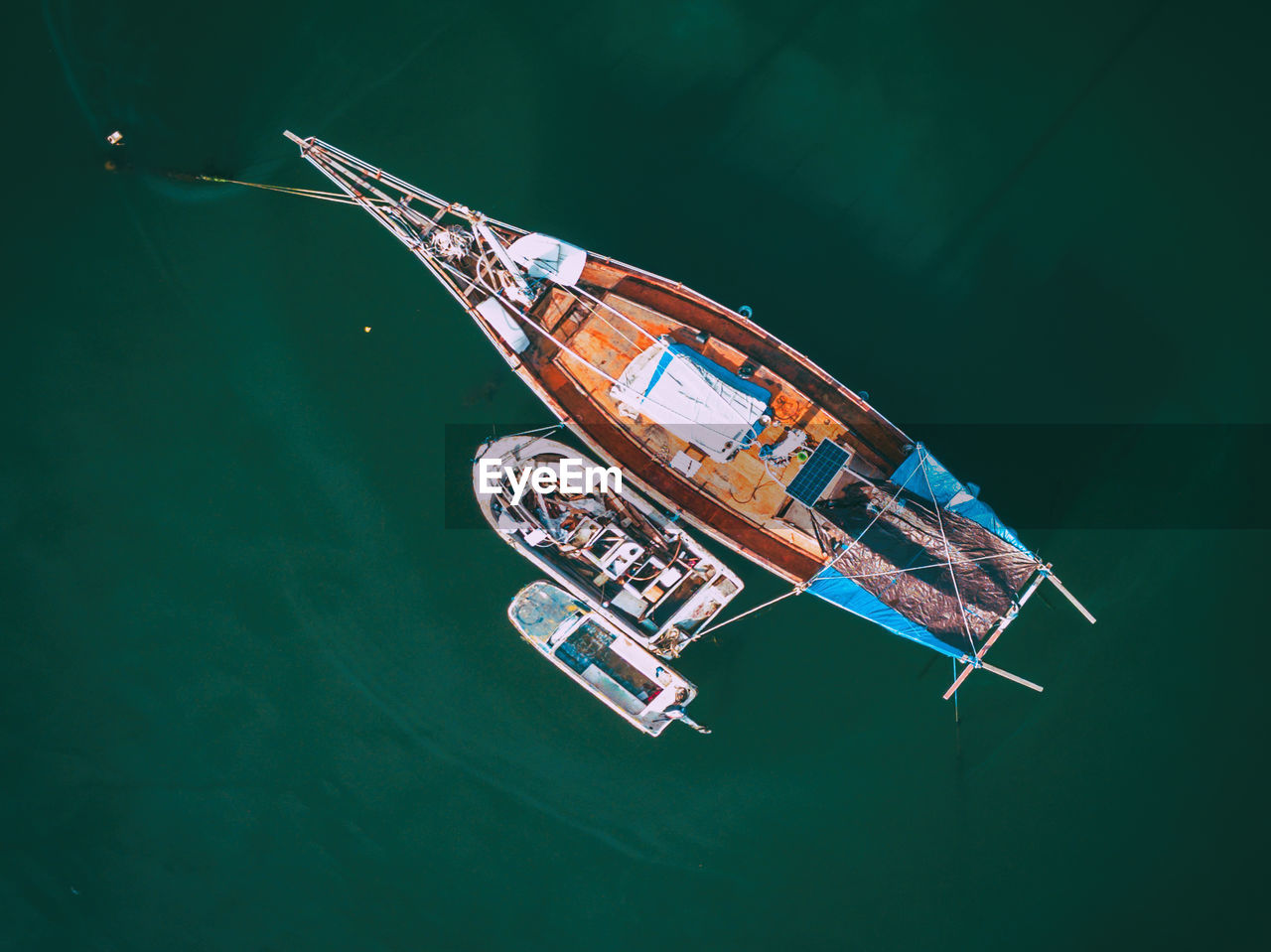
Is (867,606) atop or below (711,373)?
below

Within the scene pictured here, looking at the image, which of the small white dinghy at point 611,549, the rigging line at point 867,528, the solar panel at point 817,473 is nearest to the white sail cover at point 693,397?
the solar panel at point 817,473

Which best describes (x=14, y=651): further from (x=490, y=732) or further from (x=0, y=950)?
(x=490, y=732)

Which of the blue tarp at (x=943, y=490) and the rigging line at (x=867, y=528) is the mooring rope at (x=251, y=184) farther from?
the blue tarp at (x=943, y=490)

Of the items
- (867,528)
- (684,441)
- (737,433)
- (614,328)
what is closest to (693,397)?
(737,433)

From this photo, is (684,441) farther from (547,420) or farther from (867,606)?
(867,606)

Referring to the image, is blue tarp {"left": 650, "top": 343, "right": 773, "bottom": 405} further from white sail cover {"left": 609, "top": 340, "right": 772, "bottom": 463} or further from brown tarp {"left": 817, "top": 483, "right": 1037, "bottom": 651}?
brown tarp {"left": 817, "top": 483, "right": 1037, "bottom": 651}

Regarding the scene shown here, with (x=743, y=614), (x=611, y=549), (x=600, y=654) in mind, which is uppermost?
(x=743, y=614)

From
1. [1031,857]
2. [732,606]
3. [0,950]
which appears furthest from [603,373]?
[0,950]
